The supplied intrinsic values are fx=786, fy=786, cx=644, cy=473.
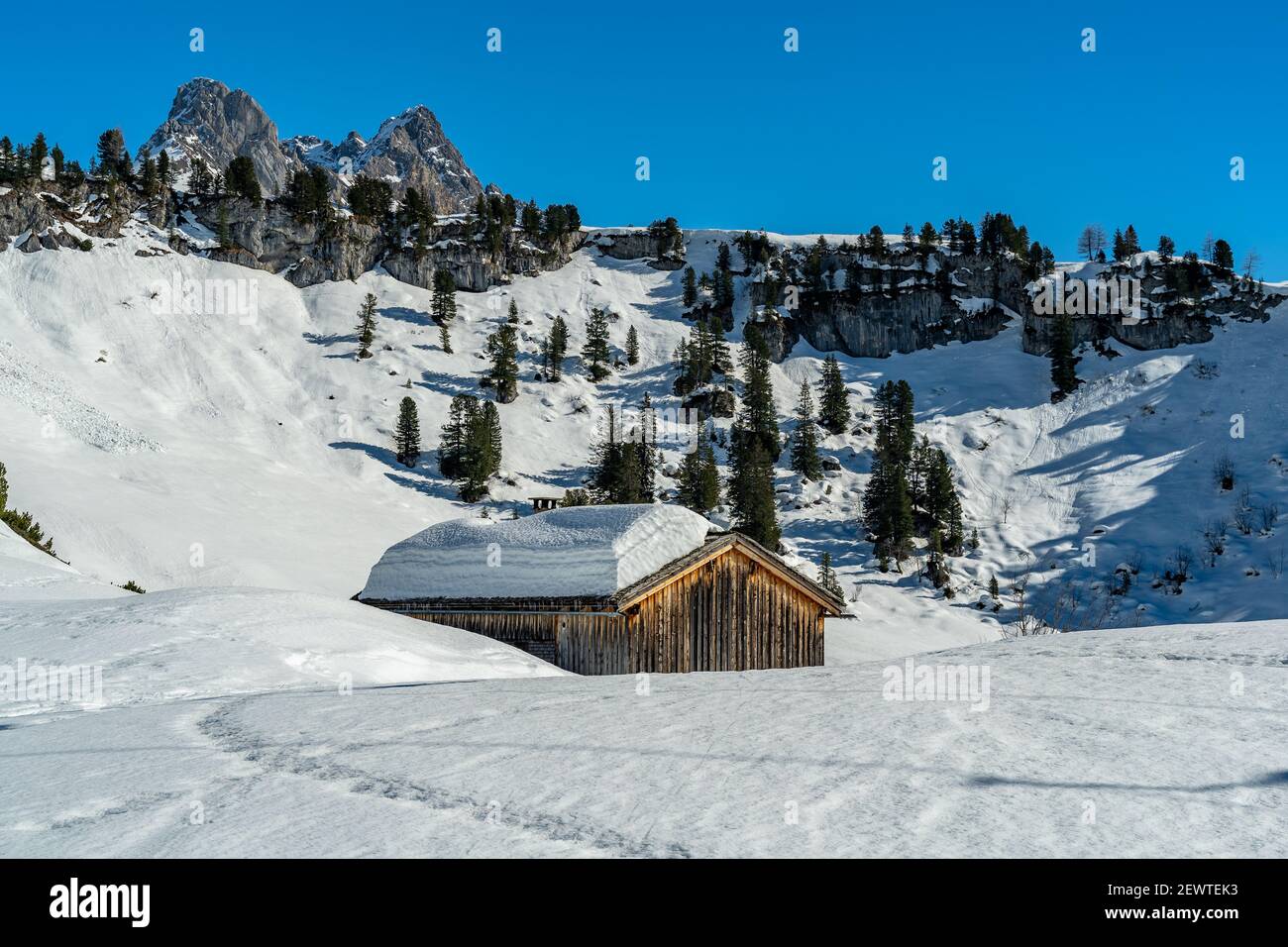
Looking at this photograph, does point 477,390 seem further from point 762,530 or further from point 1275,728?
point 1275,728

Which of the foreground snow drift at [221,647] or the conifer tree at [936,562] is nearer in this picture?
the foreground snow drift at [221,647]

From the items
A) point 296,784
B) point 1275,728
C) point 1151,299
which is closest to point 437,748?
point 296,784

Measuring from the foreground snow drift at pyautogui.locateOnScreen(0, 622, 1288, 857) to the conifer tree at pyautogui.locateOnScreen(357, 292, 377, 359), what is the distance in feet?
239

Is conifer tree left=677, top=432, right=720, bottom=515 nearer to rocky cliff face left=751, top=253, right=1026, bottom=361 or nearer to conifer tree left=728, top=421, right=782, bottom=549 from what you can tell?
conifer tree left=728, top=421, right=782, bottom=549

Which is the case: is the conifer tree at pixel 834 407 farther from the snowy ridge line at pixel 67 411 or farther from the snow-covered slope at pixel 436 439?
Answer: the snowy ridge line at pixel 67 411

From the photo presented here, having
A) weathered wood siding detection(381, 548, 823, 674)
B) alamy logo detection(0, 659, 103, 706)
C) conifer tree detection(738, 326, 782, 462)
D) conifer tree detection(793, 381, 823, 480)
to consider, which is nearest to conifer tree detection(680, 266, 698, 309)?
conifer tree detection(738, 326, 782, 462)

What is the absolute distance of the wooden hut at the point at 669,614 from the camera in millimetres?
17531

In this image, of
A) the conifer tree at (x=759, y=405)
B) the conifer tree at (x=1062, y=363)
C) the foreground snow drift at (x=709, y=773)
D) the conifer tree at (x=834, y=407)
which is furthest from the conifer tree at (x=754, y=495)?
the foreground snow drift at (x=709, y=773)

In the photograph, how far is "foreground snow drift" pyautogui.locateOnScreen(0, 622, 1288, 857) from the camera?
10.5 feet

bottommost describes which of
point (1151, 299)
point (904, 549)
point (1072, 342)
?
point (904, 549)

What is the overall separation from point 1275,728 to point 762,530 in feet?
160

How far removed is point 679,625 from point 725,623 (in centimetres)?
153

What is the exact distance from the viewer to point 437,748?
15.9 ft

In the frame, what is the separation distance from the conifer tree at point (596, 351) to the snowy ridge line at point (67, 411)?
135ft
